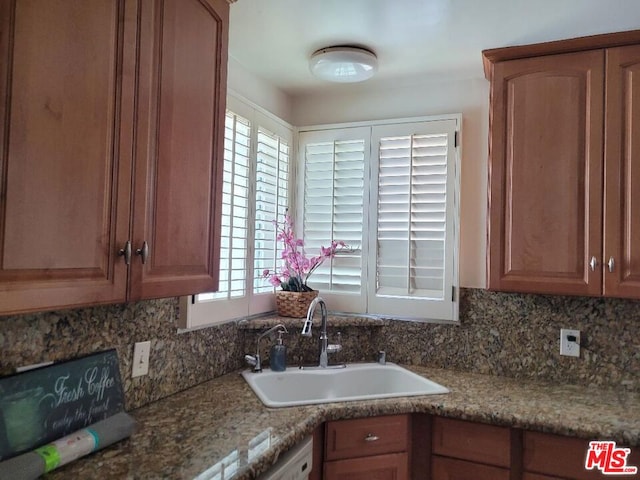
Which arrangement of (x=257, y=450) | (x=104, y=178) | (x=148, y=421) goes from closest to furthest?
1. (x=104, y=178)
2. (x=257, y=450)
3. (x=148, y=421)

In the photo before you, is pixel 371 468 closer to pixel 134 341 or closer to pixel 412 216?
pixel 134 341

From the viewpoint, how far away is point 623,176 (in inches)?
67.3

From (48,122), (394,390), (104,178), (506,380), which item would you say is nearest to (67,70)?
(48,122)

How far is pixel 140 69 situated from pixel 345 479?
4.91 feet

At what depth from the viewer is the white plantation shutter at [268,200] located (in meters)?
2.24

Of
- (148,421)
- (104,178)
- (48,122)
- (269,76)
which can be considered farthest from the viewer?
(269,76)

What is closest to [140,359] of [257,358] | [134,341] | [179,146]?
[134,341]

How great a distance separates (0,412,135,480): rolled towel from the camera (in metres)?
1.04

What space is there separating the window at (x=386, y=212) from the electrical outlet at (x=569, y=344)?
0.47 m

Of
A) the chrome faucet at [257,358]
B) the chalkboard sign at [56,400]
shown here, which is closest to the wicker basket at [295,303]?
the chrome faucet at [257,358]

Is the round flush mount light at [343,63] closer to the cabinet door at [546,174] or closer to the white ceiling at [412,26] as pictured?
the white ceiling at [412,26]

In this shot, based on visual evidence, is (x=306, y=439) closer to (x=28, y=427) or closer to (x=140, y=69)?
(x=28, y=427)

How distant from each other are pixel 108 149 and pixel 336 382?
149 centimetres

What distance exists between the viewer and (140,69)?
117 cm
